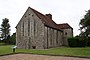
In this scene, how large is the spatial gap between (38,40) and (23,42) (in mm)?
4686

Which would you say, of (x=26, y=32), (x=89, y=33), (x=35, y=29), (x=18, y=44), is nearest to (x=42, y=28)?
(x=35, y=29)

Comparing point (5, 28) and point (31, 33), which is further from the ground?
point (5, 28)

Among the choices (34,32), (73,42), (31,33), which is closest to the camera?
(34,32)

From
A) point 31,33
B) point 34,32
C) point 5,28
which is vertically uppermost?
point 5,28

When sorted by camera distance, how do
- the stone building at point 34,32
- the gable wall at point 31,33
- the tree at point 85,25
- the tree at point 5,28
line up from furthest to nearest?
1. the tree at point 5,28
2. the gable wall at point 31,33
3. the stone building at point 34,32
4. the tree at point 85,25

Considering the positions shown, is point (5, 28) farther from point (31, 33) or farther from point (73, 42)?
point (31, 33)

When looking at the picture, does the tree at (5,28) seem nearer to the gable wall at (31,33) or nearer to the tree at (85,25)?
the gable wall at (31,33)

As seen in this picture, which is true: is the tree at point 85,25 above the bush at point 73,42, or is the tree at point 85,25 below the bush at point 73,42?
above

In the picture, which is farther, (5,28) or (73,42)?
(5,28)

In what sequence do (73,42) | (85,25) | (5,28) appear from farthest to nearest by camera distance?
(5,28), (73,42), (85,25)

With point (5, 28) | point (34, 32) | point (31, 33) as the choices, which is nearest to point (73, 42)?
point (34, 32)

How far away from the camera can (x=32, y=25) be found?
41062 mm

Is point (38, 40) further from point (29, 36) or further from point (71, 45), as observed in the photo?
point (71, 45)

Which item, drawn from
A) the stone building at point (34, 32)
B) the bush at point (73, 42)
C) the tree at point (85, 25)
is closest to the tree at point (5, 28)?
the stone building at point (34, 32)
